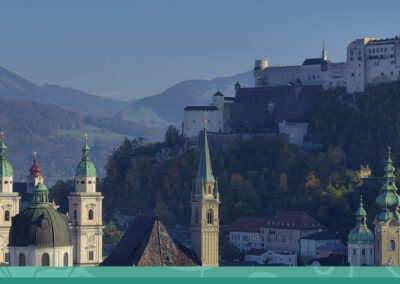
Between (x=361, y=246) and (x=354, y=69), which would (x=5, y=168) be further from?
(x=354, y=69)

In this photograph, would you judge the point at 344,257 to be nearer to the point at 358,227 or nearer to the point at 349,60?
the point at 358,227

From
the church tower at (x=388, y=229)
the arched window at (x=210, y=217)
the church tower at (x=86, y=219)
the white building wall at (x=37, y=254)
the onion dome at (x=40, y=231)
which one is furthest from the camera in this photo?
the church tower at (x=388, y=229)

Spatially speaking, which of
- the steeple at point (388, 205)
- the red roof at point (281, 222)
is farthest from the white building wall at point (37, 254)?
the red roof at point (281, 222)

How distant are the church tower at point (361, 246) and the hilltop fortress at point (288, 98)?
108ft

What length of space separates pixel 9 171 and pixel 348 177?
42.5 metres

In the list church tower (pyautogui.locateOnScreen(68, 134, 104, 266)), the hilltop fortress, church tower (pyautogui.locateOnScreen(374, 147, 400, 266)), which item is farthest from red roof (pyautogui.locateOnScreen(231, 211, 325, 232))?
church tower (pyautogui.locateOnScreen(68, 134, 104, 266))

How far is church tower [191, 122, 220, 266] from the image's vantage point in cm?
6469

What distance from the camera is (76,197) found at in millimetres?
66562

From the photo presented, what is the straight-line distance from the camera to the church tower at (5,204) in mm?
65688

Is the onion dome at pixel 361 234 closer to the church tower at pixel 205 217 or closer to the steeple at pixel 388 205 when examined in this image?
the steeple at pixel 388 205

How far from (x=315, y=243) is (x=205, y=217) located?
30.4m

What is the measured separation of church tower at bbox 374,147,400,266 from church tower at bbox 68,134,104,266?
71.4 ft

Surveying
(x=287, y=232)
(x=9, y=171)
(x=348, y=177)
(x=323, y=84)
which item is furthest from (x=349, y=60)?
(x=9, y=171)

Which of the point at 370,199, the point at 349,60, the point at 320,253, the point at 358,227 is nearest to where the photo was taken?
the point at 358,227
